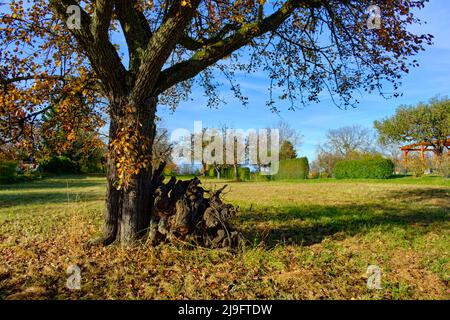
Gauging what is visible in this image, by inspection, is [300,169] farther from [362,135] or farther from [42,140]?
[42,140]

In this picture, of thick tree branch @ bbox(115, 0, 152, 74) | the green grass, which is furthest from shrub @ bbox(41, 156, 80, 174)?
thick tree branch @ bbox(115, 0, 152, 74)

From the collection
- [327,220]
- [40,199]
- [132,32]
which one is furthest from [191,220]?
[40,199]

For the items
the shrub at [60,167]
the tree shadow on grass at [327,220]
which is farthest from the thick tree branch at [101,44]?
the shrub at [60,167]

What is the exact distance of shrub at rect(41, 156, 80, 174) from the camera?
36.5 meters

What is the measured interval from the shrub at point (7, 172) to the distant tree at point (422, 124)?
3711 centimetres

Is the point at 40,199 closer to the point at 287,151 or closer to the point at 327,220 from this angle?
the point at 327,220

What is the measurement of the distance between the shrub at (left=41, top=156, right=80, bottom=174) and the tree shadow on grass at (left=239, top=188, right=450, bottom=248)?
32861 mm

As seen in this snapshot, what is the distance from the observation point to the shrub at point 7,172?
2361 cm

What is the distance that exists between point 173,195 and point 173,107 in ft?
19.6

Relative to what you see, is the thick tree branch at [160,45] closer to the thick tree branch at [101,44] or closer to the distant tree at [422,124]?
the thick tree branch at [101,44]

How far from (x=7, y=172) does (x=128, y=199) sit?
2394 cm

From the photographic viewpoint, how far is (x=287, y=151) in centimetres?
4247

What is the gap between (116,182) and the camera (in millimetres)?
4922

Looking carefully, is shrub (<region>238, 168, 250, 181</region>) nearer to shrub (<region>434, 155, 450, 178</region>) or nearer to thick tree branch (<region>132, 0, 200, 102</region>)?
shrub (<region>434, 155, 450, 178</region>)
